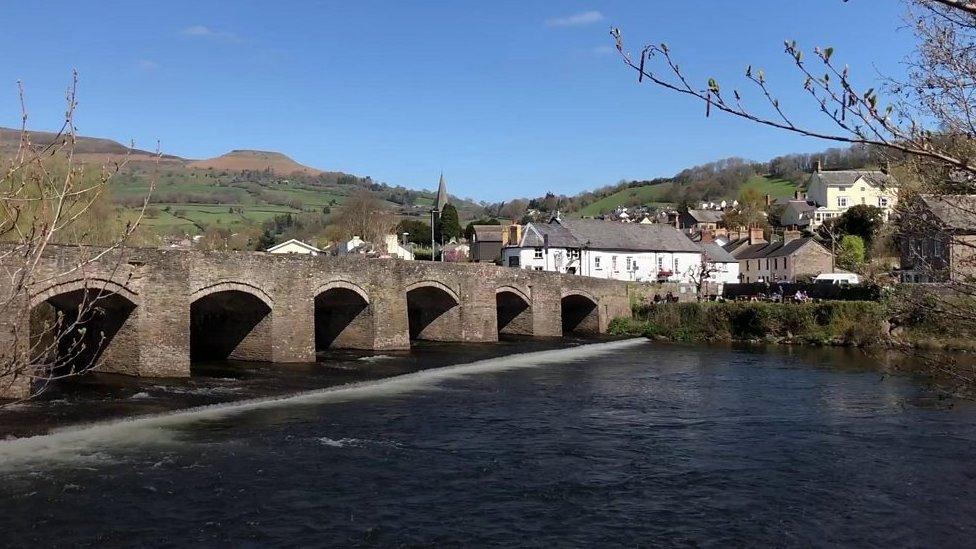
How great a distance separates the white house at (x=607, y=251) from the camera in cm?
5372

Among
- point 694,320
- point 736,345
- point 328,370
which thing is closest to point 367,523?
point 328,370

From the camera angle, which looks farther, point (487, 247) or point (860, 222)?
point (487, 247)

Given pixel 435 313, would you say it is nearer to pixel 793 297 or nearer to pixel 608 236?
pixel 793 297

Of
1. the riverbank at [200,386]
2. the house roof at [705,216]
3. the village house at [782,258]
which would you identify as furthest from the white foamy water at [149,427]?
the house roof at [705,216]

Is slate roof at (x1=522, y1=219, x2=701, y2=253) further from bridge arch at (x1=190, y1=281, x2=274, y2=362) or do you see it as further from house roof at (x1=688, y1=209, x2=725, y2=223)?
house roof at (x1=688, y1=209, x2=725, y2=223)

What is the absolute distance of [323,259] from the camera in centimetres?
2828

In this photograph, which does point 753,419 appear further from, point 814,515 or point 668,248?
point 668,248

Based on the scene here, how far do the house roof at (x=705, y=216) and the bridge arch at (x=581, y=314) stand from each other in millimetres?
60791

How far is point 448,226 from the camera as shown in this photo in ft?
307

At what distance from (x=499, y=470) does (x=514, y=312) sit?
28.5 m

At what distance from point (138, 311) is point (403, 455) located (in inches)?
457

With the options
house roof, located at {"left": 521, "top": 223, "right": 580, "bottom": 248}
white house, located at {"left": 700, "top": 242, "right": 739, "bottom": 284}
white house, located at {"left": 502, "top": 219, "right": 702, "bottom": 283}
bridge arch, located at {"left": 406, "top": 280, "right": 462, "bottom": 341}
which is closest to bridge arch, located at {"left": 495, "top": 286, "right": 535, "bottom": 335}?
bridge arch, located at {"left": 406, "top": 280, "right": 462, "bottom": 341}

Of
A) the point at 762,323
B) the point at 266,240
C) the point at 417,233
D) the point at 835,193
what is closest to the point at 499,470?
the point at 762,323

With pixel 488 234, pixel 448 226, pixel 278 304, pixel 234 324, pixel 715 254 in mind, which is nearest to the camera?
pixel 278 304
